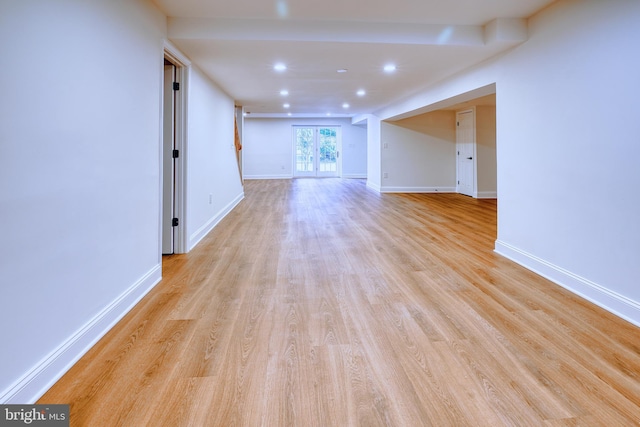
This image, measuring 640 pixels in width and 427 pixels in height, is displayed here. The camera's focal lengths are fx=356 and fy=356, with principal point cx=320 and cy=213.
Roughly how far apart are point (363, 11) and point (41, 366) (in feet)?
10.6

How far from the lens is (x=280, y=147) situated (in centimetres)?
1313

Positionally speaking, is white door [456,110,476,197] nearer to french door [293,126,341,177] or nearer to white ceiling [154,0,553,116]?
white ceiling [154,0,553,116]

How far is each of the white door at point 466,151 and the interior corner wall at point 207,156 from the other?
5.28 metres

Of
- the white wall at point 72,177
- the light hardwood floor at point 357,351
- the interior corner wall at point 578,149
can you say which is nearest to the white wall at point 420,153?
the interior corner wall at point 578,149

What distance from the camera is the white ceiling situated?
2924 mm

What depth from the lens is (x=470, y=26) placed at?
337 cm

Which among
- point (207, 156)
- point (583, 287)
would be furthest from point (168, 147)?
point (583, 287)

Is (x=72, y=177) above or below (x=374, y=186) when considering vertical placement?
below

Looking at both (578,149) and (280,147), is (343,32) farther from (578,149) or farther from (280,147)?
(280,147)

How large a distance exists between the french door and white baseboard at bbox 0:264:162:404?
37.1 ft

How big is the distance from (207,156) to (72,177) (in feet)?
9.80

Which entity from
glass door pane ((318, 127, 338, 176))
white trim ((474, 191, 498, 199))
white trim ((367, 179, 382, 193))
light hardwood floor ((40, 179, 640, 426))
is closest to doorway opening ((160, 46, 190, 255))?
light hardwood floor ((40, 179, 640, 426))

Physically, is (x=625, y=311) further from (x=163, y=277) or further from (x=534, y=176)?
(x=163, y=277)

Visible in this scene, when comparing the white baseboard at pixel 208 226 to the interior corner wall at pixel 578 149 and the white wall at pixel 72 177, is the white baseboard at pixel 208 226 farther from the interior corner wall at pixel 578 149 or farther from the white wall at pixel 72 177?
the interior corner wall at pixel 578 149
